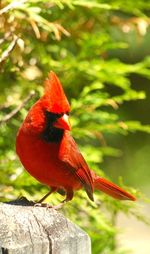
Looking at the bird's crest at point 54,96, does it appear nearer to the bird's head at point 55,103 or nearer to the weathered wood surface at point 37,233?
the bird's head at point 55,103

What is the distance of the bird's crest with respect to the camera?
2314 millimetres

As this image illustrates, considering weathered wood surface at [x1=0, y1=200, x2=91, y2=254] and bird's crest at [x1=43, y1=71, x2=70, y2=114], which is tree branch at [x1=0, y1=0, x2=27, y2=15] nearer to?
bird's crest at [x1=43, y1=71, x2=70, y2=114]

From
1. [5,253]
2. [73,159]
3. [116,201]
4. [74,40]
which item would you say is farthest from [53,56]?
[5,253]

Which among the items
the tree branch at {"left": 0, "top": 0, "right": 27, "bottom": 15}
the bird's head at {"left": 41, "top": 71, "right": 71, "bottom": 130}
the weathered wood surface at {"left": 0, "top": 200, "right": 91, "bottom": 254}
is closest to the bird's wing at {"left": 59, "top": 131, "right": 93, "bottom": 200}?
the bird's head at {"left": 41, "top": 71, "right": 71, "bottom": 130}

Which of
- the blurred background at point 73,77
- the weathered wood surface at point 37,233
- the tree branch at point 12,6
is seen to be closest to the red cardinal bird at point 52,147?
the blurred background at point 73,77

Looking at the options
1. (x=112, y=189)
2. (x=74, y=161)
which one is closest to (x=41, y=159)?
(x=74, y=161)

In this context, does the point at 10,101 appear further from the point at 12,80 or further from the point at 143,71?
the point at 143,71

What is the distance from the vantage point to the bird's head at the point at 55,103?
7.62 ft

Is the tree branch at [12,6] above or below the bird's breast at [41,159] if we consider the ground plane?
above

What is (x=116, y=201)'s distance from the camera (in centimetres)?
324

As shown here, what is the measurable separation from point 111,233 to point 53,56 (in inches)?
41.1

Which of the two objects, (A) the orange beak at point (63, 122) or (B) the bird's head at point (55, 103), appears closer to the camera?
(B) the bird's head at point (55, 103)

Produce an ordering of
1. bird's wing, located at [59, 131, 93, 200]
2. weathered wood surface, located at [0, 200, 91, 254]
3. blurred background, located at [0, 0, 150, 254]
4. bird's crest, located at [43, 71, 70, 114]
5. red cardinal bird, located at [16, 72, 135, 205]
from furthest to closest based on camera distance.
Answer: blurred background, located at [0, 0, 150, 254] < bird's wing, located at [59, 131, 93, 200] < red cardinal bird, located at [16, 72, 135, 205] < bird's crest, located at [43, 71, 70, 114] < weathered wood surface, located at [0, 200, 91, 254]

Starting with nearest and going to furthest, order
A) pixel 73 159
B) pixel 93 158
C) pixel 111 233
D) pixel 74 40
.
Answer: pixel 73 159
pixel 111 233
pixel 93 158
pixel 74 40
